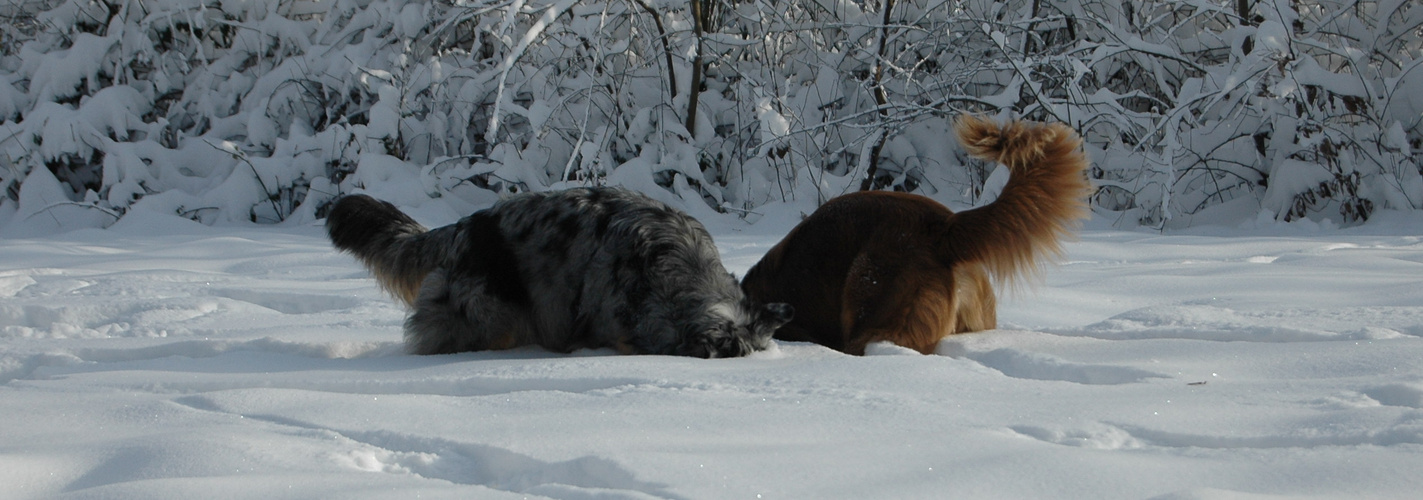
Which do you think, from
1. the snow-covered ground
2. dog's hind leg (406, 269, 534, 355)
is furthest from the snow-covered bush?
dog's hind leg (406, 269, 534, 355)

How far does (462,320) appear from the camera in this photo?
3520 millimetres

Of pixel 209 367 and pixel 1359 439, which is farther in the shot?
pixel 209 367

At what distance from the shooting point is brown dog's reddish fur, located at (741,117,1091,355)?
3.30 metres

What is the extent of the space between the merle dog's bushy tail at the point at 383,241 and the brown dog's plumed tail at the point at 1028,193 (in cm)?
181

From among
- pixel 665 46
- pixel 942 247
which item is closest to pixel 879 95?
pixel 665 46

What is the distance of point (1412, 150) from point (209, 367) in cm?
740

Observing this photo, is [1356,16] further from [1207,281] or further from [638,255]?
[638,255]

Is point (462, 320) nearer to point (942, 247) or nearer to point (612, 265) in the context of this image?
point (612, 265)

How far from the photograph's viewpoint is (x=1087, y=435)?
2.05 m

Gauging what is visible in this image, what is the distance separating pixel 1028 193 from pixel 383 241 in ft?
7.21

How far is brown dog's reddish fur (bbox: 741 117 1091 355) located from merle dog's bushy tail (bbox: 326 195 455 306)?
1.35 metres

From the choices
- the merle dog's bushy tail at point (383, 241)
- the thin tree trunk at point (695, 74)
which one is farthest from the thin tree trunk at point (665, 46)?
the merle dog's bushy tail at point (383, 241)

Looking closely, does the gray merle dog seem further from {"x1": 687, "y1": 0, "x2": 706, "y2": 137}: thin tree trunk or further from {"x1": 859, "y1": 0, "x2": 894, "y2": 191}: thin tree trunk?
{"x1": 859, "y1": 0, "x2": 894, "y2": 191}: thin tree trunk

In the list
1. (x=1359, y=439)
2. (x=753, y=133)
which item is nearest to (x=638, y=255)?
(x=1359, y=439)
